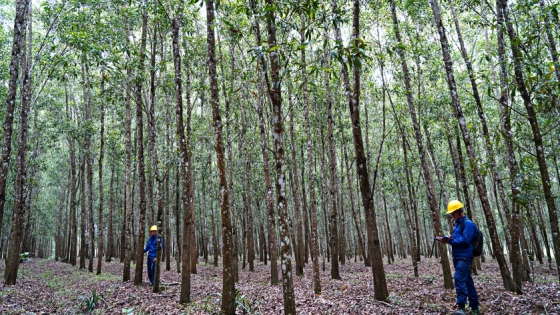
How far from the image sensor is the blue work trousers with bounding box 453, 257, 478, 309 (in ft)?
20.3

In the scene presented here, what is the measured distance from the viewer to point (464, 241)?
6.28m

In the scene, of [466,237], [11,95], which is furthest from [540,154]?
[11,95]

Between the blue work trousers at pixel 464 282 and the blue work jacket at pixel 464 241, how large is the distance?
94 millimetres

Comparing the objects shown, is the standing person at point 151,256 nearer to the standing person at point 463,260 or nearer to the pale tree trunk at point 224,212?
the pale tree trunk at point 224,212

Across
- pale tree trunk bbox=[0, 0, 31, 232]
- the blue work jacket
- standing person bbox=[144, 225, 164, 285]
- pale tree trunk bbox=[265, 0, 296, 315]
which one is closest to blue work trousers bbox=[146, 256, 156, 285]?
standing person bbox=[144, 225, 164, 285]

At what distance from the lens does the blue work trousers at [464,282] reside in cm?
620

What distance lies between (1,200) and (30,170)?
627 inches

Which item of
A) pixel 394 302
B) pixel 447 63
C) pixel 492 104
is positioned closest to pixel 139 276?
pixel 394 302

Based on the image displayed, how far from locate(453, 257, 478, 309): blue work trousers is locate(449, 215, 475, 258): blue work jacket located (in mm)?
94

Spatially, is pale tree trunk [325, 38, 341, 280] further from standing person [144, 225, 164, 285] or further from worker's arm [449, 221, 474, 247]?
standing person [144, 225, 164, 285]

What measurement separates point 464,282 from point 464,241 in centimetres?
75

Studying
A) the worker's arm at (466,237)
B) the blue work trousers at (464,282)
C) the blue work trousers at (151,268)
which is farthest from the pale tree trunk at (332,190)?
the blue work trousers at (151,268)

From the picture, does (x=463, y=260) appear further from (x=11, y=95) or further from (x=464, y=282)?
(x=11, y=95)

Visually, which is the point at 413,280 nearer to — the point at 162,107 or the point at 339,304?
the point at 339,304
